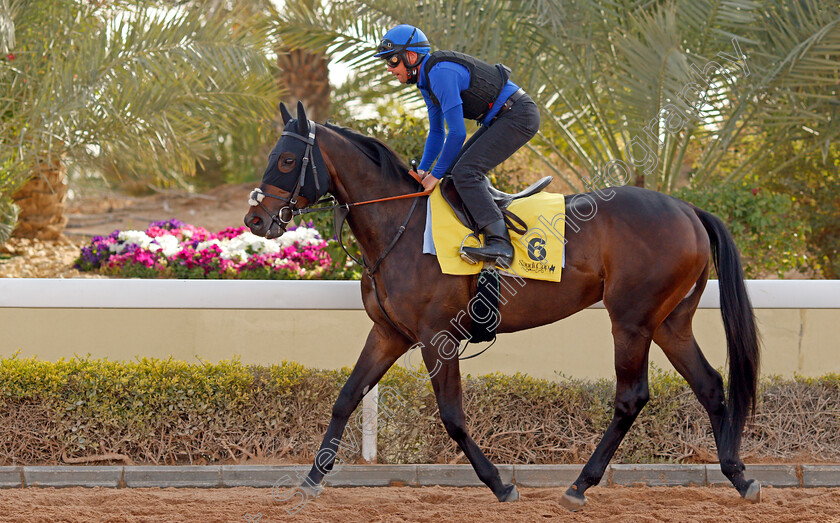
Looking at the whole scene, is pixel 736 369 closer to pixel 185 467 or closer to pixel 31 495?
pixel 185 467

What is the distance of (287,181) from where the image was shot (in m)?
4.39

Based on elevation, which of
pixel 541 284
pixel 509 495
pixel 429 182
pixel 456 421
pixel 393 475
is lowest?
pixel 393 475

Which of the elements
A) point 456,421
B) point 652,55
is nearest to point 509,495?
point 456,421

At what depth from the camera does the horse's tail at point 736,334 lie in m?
4.64

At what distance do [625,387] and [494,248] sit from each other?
110 cm

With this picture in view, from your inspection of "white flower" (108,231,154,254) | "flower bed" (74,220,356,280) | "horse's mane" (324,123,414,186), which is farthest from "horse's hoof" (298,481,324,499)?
"white flower" (108,231,154,254)

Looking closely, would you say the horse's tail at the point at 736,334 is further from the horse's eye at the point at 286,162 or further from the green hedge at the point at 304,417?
the horse's eye at the point at 286,162

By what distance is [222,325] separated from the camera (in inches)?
233

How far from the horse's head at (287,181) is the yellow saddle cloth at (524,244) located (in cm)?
69

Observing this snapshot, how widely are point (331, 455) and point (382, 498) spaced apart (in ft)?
1.22

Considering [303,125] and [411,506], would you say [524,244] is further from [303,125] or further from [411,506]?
[411,506]

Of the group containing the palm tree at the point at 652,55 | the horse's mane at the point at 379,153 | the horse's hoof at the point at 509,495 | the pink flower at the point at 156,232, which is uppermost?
the palm tree at the point at 652,55

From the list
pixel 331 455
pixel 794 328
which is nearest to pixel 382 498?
pixel 331 455

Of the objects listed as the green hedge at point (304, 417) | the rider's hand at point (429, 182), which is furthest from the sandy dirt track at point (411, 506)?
the rider's hand at point (429, 182)
